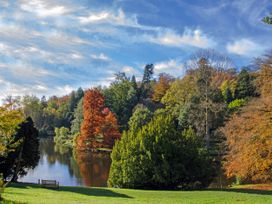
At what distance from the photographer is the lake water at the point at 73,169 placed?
3994 centimetres

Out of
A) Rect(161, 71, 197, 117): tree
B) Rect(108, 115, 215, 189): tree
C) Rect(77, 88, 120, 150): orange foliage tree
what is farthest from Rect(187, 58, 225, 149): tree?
Rect(108, 115, 215, 189): tree

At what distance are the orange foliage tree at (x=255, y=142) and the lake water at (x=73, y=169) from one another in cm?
Result: 1446

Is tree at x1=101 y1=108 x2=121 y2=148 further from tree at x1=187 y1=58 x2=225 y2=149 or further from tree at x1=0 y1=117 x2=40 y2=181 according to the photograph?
tree at x1=0 y1=117 x2=40 y2=181

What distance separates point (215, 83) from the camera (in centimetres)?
6469

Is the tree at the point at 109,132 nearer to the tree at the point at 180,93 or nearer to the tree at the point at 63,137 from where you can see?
the tree at the point at 180,93

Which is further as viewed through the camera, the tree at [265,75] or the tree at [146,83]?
the tree at [146,83]

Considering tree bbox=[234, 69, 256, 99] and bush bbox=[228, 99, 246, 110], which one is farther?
tree bbox=[234, 69, 256, 99]

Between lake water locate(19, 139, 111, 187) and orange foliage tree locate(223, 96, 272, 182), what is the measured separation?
47.5 ft

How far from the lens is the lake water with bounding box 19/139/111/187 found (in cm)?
3994

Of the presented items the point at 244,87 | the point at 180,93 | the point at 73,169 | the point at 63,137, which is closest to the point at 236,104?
the point at 244,87

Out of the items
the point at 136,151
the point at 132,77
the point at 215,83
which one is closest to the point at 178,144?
the point at 136,151

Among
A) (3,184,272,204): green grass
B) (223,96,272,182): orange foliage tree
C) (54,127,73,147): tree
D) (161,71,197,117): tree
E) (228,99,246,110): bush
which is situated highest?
(161,71,197,117): tree

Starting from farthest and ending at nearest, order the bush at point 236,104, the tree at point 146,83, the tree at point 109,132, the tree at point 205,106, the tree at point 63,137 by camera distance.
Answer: the tree at point 146,83 < the tree at point 63,137 < the tree at point 109,132 < the bush at point 236,104 < the tree at point 205,106

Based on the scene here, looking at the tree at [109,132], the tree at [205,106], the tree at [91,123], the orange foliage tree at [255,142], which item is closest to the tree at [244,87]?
the tree at [205,106]
